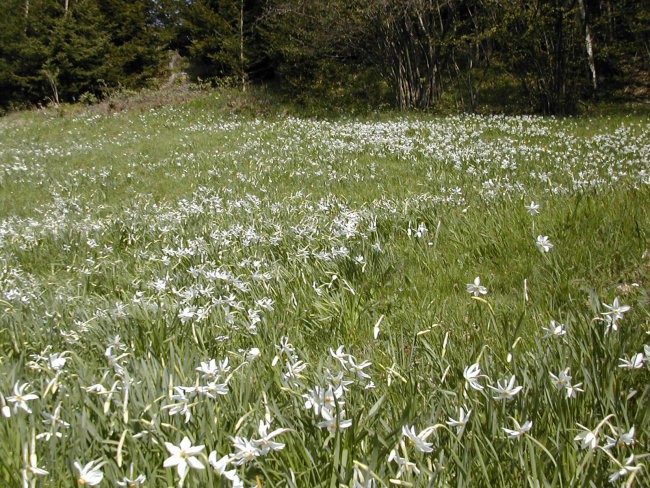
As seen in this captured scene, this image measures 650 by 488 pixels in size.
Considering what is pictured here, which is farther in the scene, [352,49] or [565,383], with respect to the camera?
[352,49]

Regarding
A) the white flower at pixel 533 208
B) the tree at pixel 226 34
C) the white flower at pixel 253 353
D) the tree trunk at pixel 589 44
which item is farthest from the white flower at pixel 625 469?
the tree at pixel 226 34

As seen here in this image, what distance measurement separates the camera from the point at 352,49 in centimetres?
2091

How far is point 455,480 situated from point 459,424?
158mm

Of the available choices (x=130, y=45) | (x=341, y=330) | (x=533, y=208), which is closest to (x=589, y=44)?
(x=533, y=208)

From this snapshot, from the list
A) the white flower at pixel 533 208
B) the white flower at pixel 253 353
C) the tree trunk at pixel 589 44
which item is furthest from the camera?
the tree trunk at pixel 589 44

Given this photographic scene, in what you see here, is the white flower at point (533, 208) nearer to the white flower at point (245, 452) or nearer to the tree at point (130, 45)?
the white flower at point (245, 452)

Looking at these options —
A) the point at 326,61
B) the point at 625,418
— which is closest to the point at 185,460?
the point at 625,418

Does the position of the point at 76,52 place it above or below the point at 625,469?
above

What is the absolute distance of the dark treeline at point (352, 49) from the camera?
49.2 ft

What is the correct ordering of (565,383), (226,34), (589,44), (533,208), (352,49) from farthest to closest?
1. (226,34)
2. (352,49)
3. (589,44)
4. (533,208)
5. (565,383)

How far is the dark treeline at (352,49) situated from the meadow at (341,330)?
28.3 feet

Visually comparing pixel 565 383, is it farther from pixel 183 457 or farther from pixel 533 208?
pixel 533 208

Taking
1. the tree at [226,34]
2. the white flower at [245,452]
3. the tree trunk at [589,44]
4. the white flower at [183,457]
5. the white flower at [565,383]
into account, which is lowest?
the white flower at [565,383]

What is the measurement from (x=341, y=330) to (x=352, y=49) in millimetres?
20517
